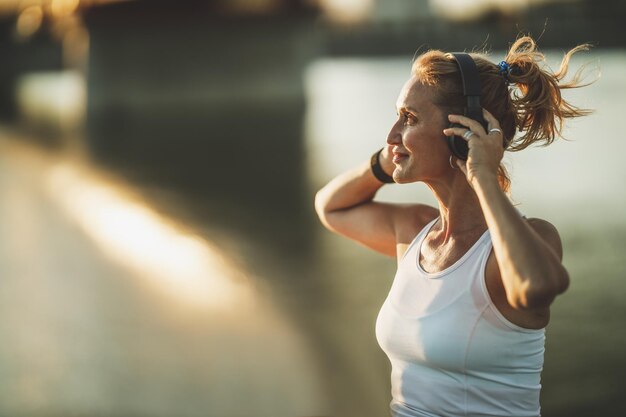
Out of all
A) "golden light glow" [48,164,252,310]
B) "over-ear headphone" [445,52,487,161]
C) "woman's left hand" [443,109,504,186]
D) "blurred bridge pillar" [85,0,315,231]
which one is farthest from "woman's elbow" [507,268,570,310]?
"blurred bridge pillar" [85,0,315,231]

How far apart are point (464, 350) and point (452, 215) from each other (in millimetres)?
360

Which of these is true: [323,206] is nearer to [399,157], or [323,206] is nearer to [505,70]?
[399,157]

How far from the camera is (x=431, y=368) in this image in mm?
1998

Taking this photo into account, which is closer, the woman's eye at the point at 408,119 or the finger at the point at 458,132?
the finger at the point at 458,132

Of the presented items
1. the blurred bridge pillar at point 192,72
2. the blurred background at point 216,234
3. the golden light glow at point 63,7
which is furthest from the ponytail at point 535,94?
the golden light glow at point 63,7

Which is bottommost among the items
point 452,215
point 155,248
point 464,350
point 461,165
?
point 155,248

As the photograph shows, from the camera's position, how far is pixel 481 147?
1952 millimetres

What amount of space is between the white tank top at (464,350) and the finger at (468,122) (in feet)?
0.73

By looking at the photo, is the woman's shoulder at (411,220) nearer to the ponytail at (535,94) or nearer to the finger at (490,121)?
the ponytail at (535,94)

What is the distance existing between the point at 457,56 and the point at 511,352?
650 millimetres

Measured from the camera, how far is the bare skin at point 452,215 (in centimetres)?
178

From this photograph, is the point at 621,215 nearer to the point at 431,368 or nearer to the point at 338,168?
the point at 338,168

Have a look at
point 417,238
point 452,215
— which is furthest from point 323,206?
point 452,215

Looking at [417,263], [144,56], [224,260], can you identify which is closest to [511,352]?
[417,263]
